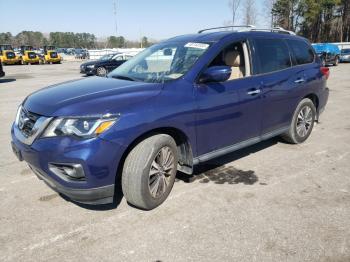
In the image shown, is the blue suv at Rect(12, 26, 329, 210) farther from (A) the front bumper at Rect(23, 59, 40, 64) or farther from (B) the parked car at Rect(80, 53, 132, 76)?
(A) the front bumper at Rect(23, 59, 40, 64)

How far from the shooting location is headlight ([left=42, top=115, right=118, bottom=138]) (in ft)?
9.32

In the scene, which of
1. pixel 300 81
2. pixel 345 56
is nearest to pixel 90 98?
pixel 300 81

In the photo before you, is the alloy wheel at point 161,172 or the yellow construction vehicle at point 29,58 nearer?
the alloy wheel at point 161,172

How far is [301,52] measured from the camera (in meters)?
5.37

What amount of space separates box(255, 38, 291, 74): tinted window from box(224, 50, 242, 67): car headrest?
0.32m

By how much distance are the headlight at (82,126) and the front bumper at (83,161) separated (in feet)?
0.18

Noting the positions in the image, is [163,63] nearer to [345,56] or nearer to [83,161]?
[83,161]

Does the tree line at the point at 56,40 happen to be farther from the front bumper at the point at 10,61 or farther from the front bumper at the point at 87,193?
the front bumper at the point at 87,193

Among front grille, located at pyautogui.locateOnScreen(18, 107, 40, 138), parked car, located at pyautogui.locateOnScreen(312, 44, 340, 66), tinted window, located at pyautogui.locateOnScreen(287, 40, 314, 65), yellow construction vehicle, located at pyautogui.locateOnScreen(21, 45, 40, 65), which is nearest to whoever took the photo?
front grille, located at pyautogui.locateOnScreen(18, 107, 40, 138)

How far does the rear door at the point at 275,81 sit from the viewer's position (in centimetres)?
443

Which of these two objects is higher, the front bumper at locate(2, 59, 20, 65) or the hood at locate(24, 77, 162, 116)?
the front bumper at locate(2, 59, 20, 65)

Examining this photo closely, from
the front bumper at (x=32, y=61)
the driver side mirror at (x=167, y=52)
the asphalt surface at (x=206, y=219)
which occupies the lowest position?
the asphalt surface at (x=206, y=219)

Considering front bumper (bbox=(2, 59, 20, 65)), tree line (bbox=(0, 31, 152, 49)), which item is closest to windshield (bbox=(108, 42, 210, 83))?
front bumper (bbox=(2, 59, 20, 65))

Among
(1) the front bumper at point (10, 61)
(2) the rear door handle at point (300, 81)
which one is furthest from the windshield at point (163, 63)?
(1) the front bumper at point (10, 61)
